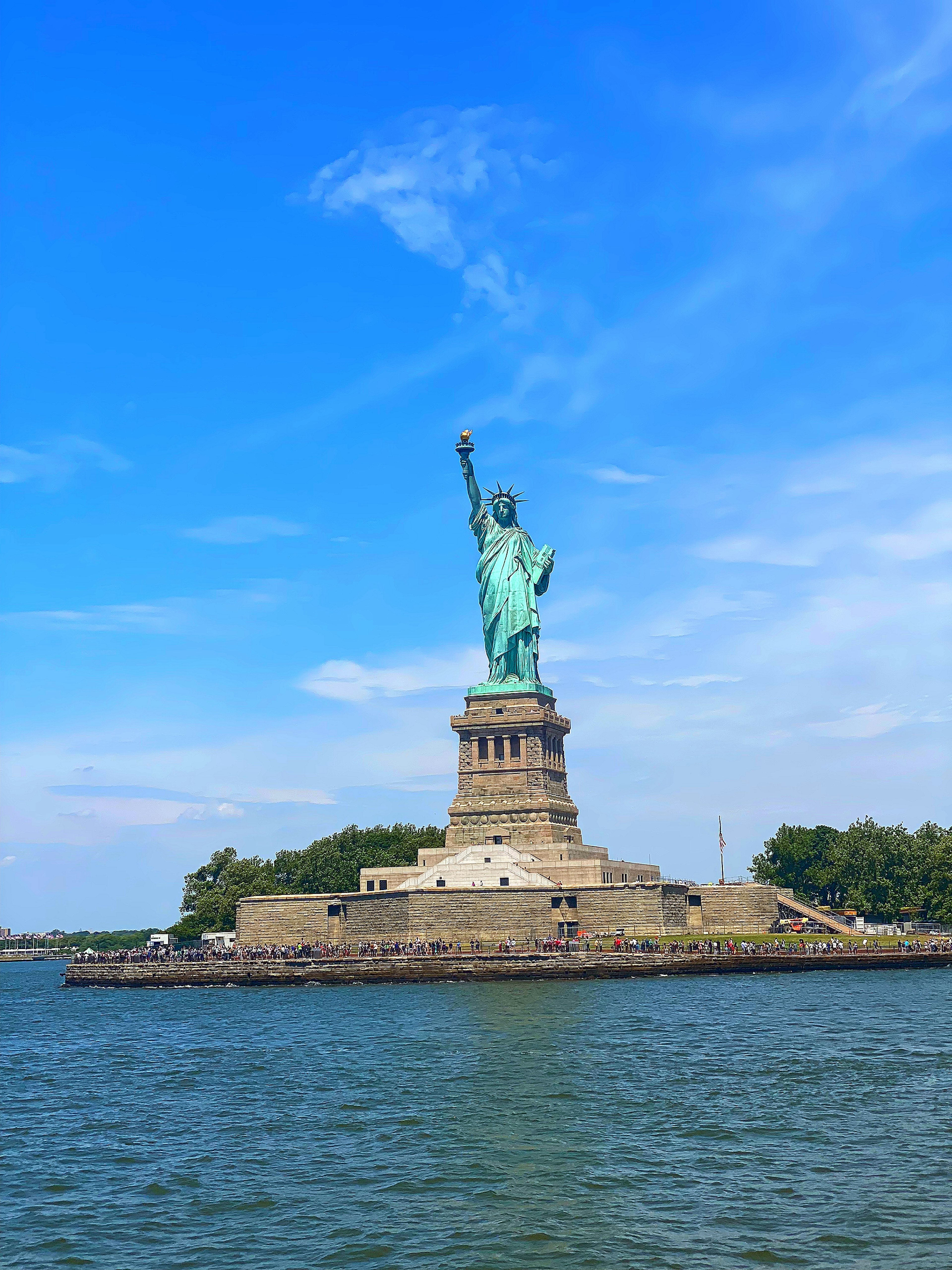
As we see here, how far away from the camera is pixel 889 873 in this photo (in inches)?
3816

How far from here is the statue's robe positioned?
9788 centimetres

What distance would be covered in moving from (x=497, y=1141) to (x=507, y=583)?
70833 mm

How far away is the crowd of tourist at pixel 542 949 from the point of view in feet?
243

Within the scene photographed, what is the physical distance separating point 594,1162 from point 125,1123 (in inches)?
534

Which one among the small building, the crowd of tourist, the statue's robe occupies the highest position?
the statue's robe

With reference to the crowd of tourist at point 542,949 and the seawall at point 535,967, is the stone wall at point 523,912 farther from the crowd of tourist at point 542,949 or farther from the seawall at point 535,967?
the seawall at point 535,967

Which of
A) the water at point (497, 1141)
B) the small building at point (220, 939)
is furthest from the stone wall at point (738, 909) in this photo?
the small building at point (220, 939)

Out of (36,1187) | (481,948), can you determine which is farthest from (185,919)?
(36,1187)

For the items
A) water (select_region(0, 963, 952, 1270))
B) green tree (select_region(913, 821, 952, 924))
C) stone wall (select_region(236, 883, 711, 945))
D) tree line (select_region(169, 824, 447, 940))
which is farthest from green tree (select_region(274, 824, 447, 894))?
water (select_region(0, 963, 952, 1270))

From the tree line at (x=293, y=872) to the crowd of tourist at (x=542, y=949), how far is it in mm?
19595

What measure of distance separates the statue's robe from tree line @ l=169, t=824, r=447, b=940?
16.3 m

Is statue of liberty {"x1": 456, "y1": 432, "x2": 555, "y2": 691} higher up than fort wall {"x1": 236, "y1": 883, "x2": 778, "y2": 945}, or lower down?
higher up

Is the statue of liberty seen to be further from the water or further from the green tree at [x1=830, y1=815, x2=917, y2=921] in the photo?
the water

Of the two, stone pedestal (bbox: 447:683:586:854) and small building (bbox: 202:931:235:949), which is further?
small building (bbox: 202:931:235:949)
